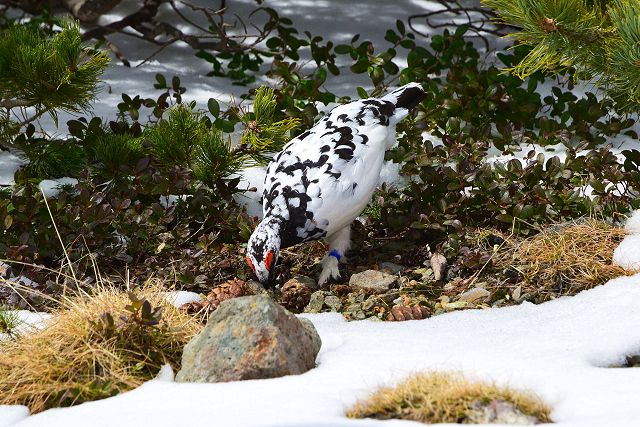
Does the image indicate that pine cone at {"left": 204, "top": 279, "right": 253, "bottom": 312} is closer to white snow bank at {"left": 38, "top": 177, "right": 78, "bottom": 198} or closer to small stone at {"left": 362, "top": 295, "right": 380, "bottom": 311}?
small stone at {"left": 362, "top": 295, "right": 380, "bottom": 311}

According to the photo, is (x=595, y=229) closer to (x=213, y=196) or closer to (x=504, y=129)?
(x=504, y=129)

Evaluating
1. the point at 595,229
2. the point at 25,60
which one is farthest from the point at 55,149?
the point at 595,229

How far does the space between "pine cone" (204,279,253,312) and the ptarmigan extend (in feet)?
0.32

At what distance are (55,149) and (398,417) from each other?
9.22 ft

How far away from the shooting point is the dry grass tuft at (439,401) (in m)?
2.55

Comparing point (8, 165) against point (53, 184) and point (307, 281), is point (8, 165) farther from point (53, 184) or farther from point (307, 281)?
point (307, 281)

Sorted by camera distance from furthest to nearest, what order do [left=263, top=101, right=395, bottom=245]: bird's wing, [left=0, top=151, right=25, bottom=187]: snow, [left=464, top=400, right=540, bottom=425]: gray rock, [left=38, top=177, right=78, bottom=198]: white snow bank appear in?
[left=0, top=151, right=25, bottom=187]: snow
[left=38, top=177, right=78, bottom=198]: white snow bank
[left=263, top=101, right=395, bottom=245]: bird's wing
[left=464, top=400, right=540, bottom=425]: gray rock

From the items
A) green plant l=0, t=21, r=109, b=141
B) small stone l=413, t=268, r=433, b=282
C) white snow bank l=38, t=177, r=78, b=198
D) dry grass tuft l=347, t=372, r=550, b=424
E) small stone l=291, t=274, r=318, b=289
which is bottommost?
small stone l=291, t=274, r=318, b=289

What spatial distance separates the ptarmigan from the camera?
12.8 feet

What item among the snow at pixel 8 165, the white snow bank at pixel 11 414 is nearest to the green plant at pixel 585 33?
the white snow bank at pixel 11 414

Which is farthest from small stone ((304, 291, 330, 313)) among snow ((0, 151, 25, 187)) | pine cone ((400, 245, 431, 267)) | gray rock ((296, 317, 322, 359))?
snow ((0, 151, 25, 187))

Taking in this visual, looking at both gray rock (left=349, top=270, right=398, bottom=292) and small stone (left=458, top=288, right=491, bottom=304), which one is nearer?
small stone (left=458, top=288, right=491, bottom=304)

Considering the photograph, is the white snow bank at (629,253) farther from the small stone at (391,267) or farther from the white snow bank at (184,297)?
the white snow bank at (184,297)

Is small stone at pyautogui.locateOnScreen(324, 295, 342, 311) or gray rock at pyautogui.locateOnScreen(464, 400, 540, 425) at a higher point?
gray rock at pyautogui.locateOnScreen(464, 400, 540, 425)
